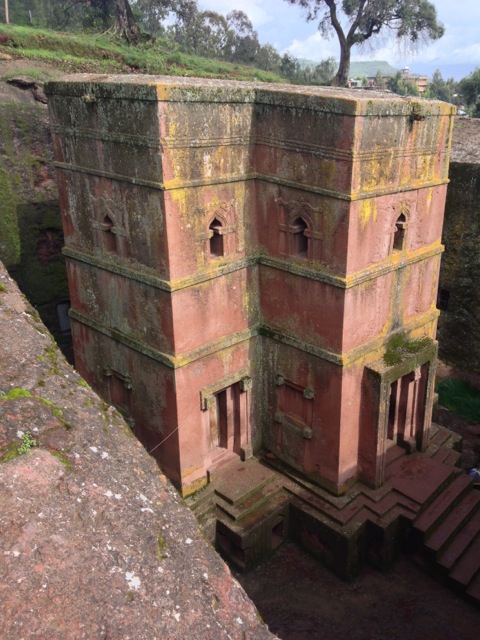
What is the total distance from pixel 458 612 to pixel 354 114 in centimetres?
849

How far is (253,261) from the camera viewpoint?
10898mm

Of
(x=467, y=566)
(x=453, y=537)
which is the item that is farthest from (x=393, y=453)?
(x=467, y=566)

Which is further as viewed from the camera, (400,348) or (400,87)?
(400,87)

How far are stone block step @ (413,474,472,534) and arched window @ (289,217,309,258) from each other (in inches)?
209

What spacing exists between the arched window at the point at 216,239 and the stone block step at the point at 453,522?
6.46m

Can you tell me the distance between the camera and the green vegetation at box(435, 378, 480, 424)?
16.3m

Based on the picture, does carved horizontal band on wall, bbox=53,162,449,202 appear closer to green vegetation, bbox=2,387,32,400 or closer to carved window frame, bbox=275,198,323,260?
carved window frame, bbox=275,198,323,260

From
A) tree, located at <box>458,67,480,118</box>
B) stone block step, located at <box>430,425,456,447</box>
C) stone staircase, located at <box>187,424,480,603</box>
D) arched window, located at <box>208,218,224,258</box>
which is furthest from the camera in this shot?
tree, located at <box>458,67,480,118</box>

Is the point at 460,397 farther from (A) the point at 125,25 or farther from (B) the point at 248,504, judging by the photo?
(A) the point at 125,25

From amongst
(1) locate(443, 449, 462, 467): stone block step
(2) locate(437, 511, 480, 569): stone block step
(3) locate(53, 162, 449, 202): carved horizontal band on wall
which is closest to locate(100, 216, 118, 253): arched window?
(3) locate(53, 162, 449, 202): carved horizontal band on wall

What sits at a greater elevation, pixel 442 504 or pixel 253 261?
pixel 253 261

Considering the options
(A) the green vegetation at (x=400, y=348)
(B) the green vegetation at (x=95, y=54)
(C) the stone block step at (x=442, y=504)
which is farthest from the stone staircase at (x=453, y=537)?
(B) the green vegetation at (x=95, y=54)

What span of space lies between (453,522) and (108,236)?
834 cm

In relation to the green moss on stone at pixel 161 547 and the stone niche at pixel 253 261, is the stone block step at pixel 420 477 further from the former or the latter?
the green moss on stone at pixel 161 547
